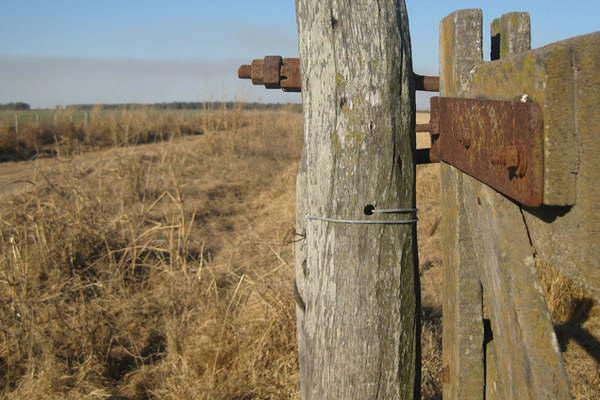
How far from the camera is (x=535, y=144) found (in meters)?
0.80

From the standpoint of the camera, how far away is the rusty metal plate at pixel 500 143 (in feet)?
2.63

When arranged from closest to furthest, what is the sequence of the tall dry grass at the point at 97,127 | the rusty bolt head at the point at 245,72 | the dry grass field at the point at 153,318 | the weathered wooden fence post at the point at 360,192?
the weathered wooden fence post at the point at 360,192
the rusty bolt head at the point at 245,72
the dry grass field at the point at 153,318
the tall dry grass at the point at 97,127

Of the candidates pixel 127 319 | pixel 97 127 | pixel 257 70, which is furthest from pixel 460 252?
pixel 97 127

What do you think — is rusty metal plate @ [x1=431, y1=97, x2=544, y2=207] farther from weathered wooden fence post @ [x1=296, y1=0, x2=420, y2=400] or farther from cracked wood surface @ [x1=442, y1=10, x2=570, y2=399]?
weathered wooden fence post @ [x1=296, y1=0, x2=420, y2=400]

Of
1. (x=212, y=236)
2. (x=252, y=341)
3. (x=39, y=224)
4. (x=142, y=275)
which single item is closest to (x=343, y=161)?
(x=252, y=341)

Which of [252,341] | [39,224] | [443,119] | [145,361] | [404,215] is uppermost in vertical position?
[443,119]

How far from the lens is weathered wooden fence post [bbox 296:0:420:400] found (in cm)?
151

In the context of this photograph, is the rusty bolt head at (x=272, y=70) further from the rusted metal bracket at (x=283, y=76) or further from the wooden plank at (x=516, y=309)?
the wooden plank at (x=516, y=309)

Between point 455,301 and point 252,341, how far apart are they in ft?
7.57

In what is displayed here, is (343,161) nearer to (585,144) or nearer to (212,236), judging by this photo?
(585,144)

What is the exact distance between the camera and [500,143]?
→ 941 mm

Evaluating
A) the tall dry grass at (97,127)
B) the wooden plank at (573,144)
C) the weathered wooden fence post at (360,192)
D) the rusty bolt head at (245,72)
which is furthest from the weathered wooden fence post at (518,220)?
the tall dry grass at (97,127)

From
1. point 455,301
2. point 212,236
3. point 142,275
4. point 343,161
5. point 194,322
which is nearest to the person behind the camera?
point 343,161

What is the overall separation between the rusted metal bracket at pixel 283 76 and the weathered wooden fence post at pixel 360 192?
0.19 metres
